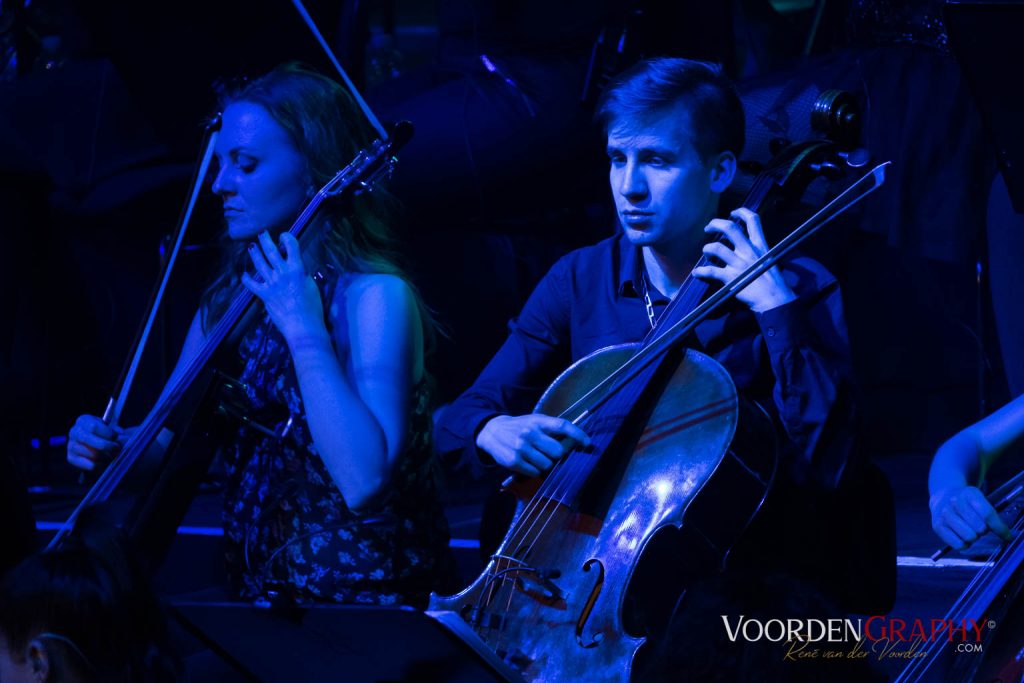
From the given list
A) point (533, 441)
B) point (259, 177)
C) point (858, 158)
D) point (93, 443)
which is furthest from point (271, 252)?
point (858, 158)

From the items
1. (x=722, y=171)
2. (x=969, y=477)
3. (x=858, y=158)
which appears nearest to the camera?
(x=969, y=477)

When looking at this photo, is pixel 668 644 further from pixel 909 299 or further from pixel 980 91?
pixel 909 299

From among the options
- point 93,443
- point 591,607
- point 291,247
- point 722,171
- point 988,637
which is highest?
point 291,247

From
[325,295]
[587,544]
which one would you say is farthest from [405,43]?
[587,544]

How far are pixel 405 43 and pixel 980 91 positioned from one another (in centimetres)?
307

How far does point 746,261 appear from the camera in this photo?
2.06 m

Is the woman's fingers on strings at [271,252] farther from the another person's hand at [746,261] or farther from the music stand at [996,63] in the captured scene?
the music stand at [996,63]

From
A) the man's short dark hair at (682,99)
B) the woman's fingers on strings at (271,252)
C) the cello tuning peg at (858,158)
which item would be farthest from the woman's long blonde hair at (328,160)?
the cello tuning peg at (858,158)

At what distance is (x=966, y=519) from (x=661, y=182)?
0.86 m

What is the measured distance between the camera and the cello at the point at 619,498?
1896 millimetres

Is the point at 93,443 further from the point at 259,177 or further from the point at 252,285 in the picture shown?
the point at 259,177

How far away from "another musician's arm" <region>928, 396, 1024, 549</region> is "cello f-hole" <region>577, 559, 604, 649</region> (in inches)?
18.4

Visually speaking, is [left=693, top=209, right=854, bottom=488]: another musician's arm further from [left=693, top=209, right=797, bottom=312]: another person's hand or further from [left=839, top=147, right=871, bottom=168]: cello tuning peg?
[left=839, top=147, right=871, bottom=168]: cello tuning peg

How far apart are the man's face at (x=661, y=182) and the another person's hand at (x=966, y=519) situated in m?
0.75
